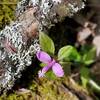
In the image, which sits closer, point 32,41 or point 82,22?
point 32,41

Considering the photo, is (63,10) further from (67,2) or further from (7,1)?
(7,1)

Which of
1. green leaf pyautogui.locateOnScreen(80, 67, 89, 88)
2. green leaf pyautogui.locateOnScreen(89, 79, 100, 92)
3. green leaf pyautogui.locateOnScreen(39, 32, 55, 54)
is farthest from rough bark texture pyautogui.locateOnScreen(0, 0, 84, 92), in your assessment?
green leaf pyautogui.locateOnScreen(89, 79, 100, 92)

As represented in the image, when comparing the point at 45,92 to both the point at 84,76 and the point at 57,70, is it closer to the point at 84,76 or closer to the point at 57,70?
the point at 57,70

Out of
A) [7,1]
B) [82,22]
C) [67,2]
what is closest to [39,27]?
[67,2]

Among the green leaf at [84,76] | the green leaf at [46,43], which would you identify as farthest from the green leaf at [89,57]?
the green leaf at [46,43]

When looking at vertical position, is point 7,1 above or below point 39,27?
above

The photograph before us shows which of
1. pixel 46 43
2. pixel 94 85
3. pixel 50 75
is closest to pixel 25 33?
pixel 46 43

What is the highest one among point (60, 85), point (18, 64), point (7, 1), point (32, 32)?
point (7, 1)
